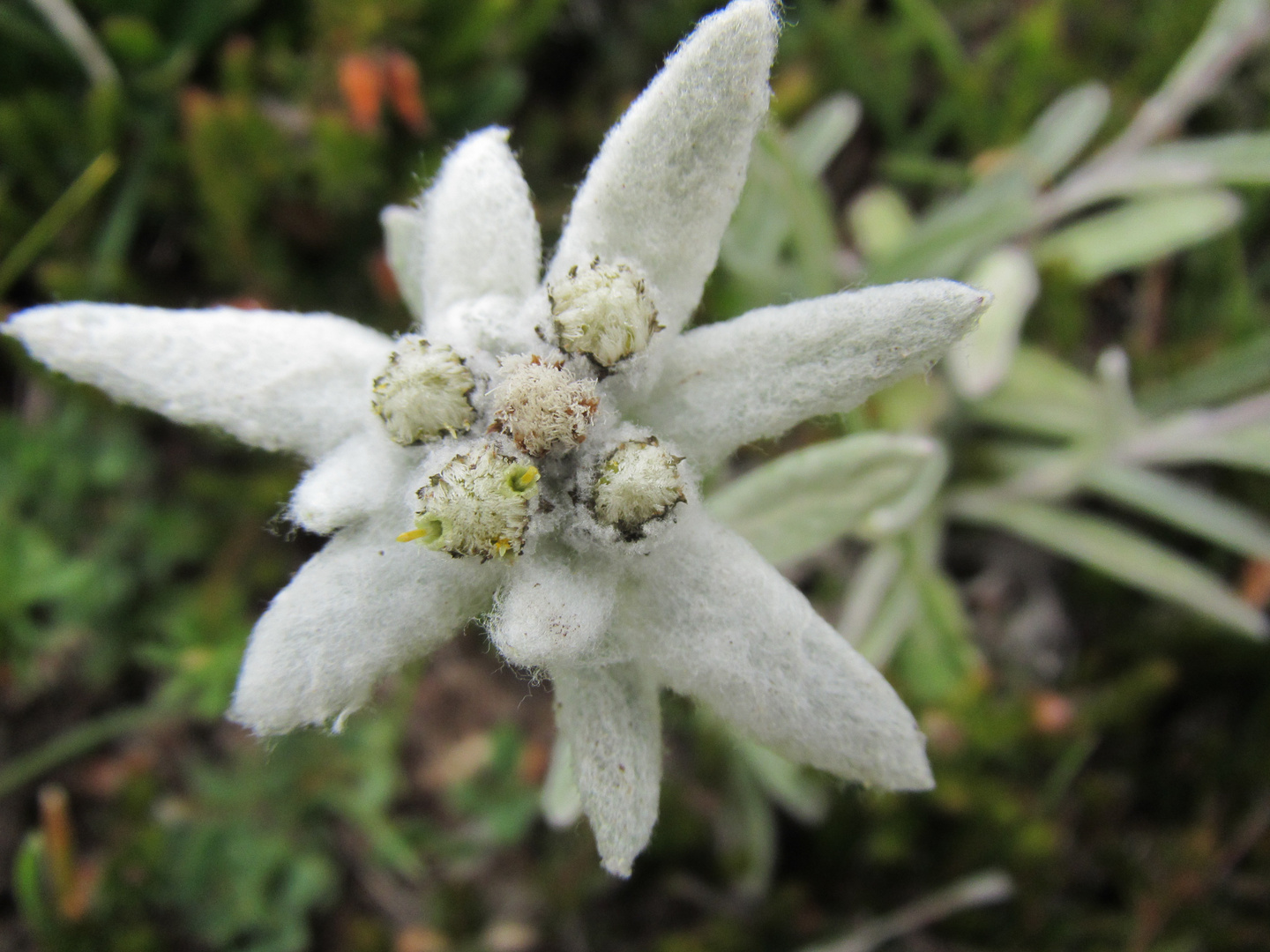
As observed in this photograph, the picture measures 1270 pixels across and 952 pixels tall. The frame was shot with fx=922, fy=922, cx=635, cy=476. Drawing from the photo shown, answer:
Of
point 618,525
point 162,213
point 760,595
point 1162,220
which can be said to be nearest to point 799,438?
point 1162,220

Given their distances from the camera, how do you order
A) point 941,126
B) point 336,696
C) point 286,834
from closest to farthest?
1. point 336,696
2. point 286,834
3. point 941,126

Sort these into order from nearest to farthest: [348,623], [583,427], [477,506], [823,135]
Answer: [477,506] < [583,427] < [348,623] < [823,135]

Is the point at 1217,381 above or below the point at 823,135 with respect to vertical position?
below

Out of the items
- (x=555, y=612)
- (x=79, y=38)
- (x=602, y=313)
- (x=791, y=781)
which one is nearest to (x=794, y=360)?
(x=602, y=313)

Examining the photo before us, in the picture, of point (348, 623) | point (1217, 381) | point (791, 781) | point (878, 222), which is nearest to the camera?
point (348, 623)

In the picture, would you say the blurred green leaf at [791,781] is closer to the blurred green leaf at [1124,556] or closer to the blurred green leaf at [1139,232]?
the blurred green leaf at [1124,556]

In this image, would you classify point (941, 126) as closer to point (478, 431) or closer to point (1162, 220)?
point (1162, 220)

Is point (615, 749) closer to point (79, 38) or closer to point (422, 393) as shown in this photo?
point (422, 393)
